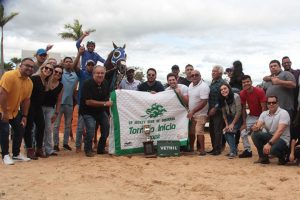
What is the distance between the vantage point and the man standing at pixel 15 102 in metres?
6.39

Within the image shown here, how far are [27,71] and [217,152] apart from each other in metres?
4.04

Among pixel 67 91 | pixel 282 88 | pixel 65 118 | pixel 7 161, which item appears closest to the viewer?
pixel 7 161

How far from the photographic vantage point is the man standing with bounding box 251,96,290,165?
642 cm

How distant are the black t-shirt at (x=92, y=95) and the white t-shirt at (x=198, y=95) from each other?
171 cm

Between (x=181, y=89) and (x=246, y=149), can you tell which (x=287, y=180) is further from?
(x=181, y=89)

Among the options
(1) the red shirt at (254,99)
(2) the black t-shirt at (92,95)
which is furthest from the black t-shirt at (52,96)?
(1) the red shirt at (254,99)

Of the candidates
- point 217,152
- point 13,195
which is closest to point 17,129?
point 13,195

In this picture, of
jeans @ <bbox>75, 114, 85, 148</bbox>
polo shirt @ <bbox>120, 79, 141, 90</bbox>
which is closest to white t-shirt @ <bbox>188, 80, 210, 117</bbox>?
polo shirt @ <bbox>120, 79, 141, 90</bbox>

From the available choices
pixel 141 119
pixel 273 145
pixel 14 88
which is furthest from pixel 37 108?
pixel 273 145

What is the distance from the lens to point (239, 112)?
24.5 ft

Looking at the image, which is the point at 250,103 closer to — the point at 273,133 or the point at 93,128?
the point at 273,133

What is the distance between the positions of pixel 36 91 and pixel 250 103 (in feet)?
13.3

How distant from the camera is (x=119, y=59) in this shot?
826 cm

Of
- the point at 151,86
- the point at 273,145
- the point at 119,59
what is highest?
the point at 119,59
